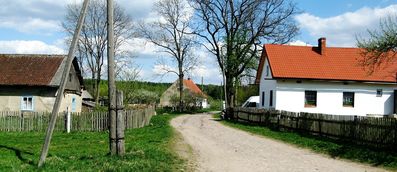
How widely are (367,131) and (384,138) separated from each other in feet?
3.46

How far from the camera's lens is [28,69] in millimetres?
34031

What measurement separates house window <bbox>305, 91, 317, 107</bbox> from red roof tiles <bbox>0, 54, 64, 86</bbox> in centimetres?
1910

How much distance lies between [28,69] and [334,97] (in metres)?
23.3

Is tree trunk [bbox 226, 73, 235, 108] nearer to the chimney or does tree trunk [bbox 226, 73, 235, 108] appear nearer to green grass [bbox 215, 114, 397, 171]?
the chimney

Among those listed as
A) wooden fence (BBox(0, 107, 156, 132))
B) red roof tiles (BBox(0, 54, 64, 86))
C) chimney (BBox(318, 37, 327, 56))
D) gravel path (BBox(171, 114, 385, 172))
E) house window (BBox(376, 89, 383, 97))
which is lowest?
gravel path (BBox(171, 114, 385, 172))

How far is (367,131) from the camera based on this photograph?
1584 cm

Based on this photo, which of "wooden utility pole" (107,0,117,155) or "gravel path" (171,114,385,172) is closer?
"gravel path" (171,114,385,172)

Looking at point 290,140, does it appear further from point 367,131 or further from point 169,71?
point 169,71

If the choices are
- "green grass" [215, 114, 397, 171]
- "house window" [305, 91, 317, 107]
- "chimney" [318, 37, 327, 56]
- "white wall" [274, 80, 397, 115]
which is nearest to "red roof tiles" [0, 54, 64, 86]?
"white wall" [274, 80, 397, 115]

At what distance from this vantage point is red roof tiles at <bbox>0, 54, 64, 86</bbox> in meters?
32.9

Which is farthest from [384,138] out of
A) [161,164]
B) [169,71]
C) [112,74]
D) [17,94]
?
[169,71]

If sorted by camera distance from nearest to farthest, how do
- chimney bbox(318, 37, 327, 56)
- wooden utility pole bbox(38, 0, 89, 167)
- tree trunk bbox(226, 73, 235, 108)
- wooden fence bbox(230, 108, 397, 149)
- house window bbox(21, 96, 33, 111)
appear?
wooden utility pole bbox(38, 0, 89, 167) → wooden fence bbox(230, 108, 397, 149) → house window bbox(21, 96, 33, 111) → chimney bbox(318, 37, 327, 56) → tree trunk bbox(226, 73, 235, 108)

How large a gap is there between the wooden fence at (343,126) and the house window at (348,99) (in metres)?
9.57

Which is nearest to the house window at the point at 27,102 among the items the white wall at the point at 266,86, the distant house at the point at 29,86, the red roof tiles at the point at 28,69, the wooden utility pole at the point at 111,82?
the distant house at the point at 29,86
